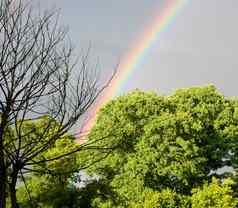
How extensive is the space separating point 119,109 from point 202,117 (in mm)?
6786

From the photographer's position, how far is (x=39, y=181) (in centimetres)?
4666

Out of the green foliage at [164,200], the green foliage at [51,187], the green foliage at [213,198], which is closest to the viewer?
the green foliage at [213,198]

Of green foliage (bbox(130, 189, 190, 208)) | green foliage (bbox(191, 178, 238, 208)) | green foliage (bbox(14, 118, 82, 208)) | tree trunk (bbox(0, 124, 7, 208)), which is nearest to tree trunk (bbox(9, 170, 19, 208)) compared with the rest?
tree trunk (bbox(0, 124, 7, 208))

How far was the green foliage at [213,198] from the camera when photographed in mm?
42438

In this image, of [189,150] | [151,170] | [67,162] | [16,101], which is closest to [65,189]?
[67,162]

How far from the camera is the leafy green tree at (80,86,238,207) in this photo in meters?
44.9

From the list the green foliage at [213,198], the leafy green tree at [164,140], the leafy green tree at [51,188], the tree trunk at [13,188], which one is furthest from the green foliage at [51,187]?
the tree trunk at [13,188]

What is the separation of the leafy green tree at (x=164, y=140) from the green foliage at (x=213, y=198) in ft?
5.92

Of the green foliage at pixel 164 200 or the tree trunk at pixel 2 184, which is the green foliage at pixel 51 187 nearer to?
the green foliage at pixel 164 200

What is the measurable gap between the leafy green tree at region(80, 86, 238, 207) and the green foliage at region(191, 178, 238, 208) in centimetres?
180

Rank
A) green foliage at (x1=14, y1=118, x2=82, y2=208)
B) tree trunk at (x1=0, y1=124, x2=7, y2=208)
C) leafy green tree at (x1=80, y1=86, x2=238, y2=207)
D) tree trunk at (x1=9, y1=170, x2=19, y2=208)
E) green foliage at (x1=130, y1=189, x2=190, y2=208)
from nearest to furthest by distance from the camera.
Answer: tree trunk at (x1=0, y1=124, x2=7, y2=208)
tree trunk at (x1=9, y1=170, x2=19, y2=208)
green foliage at (x1=130, y1=189, x2=190, y2=208)
leafy green tree at (x1=80, y1=86, x2=238, y2=207)
green foliage at (x1=14, y1=118, x2=82, y2=208)

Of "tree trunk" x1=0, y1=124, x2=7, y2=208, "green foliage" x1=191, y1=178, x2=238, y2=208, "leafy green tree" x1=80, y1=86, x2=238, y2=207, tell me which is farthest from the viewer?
"leafy green tree" x1=80, y1=86, x2=238, y2=207

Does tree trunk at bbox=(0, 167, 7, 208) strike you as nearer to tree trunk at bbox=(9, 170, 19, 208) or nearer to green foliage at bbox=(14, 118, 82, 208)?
tree trunk at bbox=(9, 170, 19, 208)

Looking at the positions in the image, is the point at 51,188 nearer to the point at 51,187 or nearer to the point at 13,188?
the point at 51,187
